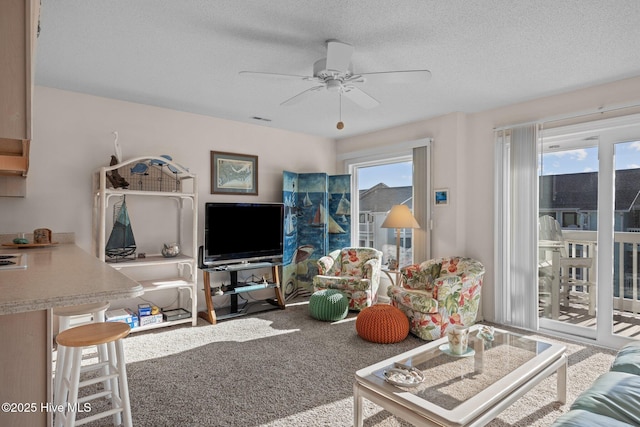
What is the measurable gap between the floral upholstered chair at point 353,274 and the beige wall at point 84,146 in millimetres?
1552

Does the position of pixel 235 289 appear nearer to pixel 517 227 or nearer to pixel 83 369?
pixel 83 369

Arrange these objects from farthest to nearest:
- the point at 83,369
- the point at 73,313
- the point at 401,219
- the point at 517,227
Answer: the point at 401,219 → the point at 517,227 → the point at 73,313 → the point at 83,369

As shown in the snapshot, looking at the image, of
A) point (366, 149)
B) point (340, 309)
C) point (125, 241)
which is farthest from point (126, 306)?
point (366, 149)

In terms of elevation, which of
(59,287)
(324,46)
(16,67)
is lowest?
(59,287)

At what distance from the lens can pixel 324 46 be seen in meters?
2.54

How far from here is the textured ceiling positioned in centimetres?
209

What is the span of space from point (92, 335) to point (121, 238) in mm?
2174

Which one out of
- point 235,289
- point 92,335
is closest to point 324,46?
point 92,335

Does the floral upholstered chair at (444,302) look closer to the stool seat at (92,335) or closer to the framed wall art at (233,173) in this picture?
the framed wall art at (233,173)

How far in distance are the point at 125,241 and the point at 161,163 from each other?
2.95 feet

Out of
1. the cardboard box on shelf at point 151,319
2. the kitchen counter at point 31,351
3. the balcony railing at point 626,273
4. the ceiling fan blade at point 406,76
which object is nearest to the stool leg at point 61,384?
the kitchen counter at point 31,351

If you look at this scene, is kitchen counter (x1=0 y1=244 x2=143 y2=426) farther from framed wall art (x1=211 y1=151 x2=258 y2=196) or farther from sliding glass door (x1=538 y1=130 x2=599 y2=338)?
sliding glass door (x1=538 y1=130 x2=599 y2=338)

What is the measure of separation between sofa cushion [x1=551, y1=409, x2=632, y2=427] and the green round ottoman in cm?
282

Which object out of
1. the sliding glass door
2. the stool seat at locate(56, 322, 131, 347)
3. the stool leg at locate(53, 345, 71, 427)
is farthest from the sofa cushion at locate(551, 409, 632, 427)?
the sliding glass door
